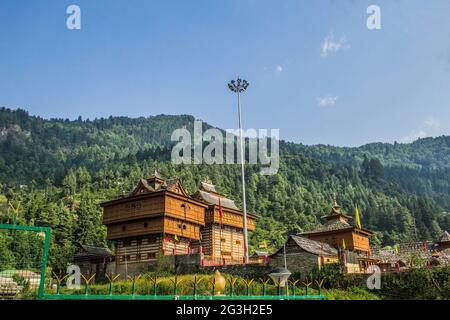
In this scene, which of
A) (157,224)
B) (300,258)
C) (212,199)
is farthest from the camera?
(212,199)

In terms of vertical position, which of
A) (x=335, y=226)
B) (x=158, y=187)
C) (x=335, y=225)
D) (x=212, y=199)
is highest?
(x=158, y=187)

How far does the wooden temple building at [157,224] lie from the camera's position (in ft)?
111

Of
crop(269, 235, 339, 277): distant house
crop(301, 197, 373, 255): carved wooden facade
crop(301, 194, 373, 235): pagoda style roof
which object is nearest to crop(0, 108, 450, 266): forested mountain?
crop(301, 194, 373, 235): pagoda style roof

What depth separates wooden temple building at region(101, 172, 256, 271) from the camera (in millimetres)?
33938

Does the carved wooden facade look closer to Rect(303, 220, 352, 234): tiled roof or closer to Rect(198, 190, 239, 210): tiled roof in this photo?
Rect(303, 220, 352, 234): tiled roof

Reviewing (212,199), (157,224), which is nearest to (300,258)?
(157,224)

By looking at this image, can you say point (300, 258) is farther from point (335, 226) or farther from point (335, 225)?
point (335, 225)

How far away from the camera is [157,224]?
111 ft

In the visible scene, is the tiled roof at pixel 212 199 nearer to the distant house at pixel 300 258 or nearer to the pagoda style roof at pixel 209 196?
the pagoda style roof at pixel 209 196

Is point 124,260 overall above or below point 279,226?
below
